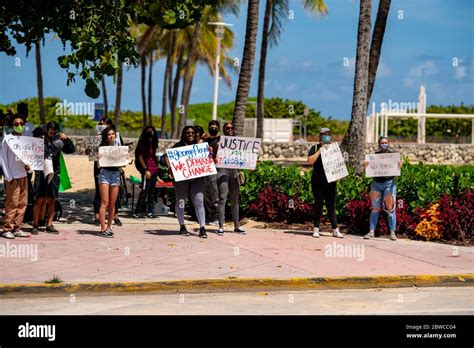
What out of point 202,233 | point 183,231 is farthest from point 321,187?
point 183,231

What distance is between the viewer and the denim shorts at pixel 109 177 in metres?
16.9

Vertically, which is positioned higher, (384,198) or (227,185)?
(227,185)

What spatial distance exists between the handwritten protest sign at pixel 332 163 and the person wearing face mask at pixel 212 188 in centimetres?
195

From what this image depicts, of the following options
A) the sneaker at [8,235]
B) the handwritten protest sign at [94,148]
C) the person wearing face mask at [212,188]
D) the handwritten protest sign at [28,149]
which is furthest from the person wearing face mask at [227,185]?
the sneaker at [8,235]

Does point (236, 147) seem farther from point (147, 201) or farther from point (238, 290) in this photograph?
point (238, 290)

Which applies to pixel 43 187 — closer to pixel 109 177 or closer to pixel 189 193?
pixel 109 177

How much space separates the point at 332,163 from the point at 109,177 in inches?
→ 150

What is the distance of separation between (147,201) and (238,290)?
7.80 meters

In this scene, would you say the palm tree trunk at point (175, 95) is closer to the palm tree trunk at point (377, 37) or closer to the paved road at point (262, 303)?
the palm tree trunk at point (377, 37)

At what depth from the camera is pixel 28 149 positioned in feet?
53.4

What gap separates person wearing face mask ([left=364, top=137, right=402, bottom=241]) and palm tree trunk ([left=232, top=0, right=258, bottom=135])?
6171 mm

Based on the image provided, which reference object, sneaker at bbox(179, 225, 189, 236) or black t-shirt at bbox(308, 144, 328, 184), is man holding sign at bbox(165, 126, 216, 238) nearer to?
sneaker at bbox(179, 225, 189, 236)

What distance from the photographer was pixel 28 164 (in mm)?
16172
